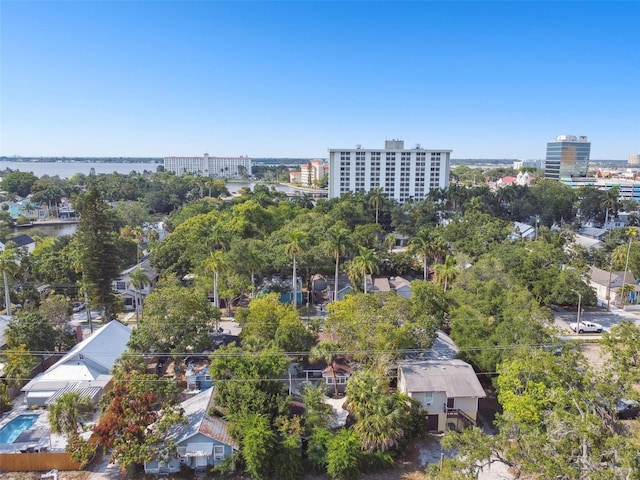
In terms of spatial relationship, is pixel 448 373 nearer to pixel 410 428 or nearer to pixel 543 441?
pixel 410 428

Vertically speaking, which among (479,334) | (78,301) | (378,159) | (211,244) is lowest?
(78,301)

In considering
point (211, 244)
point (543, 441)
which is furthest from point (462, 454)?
point (211, 244)

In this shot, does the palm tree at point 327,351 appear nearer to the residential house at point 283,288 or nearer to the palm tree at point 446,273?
the palm tree at point 446,273

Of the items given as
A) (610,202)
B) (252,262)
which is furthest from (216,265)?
(610,202)

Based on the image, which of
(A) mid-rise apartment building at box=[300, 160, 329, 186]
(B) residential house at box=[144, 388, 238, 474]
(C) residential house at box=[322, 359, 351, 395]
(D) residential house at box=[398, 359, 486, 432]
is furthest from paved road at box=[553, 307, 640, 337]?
(A) mid-rise apartment building at box=[300, 160, 329, 186]

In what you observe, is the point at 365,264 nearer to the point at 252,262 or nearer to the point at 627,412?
the point at 252,262
